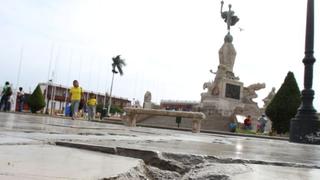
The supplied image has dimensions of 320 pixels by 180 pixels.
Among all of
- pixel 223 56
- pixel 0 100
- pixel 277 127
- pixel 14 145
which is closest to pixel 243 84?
pixel 223 56

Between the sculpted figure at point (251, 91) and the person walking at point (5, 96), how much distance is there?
30.9m

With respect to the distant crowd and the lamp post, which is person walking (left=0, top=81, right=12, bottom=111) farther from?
the lamp post

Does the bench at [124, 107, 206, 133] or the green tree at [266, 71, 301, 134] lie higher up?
the green tree at [266, 71, 301, 134]

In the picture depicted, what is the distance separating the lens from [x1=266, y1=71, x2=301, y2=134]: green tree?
90.3ft

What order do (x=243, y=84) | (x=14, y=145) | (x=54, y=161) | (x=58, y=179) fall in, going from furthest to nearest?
(x=243, y=84) → (x=14, y=145) → (x=54, y=161) → (x=58, y=179)

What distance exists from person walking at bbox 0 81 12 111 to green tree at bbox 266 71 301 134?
1569cm

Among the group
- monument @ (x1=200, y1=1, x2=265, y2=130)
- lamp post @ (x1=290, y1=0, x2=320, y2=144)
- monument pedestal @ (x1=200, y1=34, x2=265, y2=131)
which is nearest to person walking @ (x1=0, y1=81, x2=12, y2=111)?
lamp post @ (x1=290, y1=0, x2=320, y2=144)

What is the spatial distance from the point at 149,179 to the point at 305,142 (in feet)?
32.1

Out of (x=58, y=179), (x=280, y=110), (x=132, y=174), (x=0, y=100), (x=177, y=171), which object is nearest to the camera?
(x=58, y=179)

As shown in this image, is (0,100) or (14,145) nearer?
(14,145)

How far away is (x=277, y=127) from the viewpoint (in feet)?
92.8

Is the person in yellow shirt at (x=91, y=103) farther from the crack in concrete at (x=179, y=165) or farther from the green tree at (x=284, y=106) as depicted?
the crack in concrete at (x=179, y=165)

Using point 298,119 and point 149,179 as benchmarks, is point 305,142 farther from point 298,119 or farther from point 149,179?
point 149,179

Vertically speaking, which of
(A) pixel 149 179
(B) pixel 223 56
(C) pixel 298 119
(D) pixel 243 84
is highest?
(B) pixel 223 56
